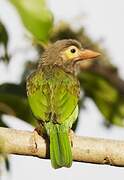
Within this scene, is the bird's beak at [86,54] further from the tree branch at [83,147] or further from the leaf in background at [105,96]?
the tree branch at [83,147]

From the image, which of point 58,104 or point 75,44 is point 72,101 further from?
point 75,44

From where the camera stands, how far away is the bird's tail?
8.41 feet

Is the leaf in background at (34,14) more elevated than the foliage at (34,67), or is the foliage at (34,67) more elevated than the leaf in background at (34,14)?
the leaf in background at (34,14)

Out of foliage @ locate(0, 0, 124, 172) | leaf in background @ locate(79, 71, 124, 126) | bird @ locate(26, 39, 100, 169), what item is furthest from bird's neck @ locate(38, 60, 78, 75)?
leaf in background @ locate(79, 71, 124, 126)

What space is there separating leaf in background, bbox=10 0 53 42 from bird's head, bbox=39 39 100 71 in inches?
48.4

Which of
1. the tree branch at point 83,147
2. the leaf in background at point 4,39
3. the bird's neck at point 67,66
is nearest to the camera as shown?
the tree branch at point 83,147

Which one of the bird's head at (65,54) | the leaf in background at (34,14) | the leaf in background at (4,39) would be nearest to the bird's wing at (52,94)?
the bird's head at (65,54)

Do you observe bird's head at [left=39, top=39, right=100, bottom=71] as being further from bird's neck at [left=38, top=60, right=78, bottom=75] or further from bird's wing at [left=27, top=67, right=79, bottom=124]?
bird's wing at [left=27, top=67, right=79, bottom=124]

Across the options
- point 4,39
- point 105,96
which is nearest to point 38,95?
point 105,96

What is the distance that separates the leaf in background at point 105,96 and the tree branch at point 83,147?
281 millimetres

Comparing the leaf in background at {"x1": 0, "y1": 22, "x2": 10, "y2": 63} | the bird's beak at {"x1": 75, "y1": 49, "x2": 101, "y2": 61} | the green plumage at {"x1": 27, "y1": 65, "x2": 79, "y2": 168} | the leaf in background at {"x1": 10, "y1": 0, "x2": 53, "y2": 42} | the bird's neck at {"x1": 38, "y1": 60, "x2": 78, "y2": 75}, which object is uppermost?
the leaf in background at {"x1": 10, "y1": 0, "x2": 53, "y2": 42}

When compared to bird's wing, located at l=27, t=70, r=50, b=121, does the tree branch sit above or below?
below

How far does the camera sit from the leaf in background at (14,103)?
2.56m

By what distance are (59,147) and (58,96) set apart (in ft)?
1.55
